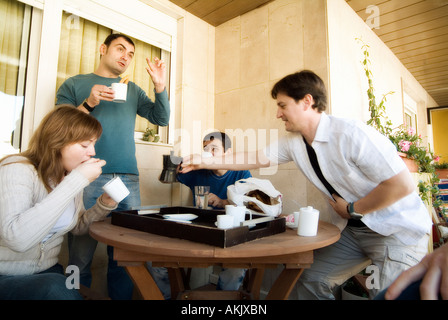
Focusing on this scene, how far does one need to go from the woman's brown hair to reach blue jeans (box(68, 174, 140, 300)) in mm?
626

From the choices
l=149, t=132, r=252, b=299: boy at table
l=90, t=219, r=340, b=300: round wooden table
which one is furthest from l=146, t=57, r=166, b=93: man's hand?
l=90, t=219, r=340, b=300: round wooden table

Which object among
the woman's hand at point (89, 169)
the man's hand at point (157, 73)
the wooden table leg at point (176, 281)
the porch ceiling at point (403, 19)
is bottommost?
the wooden table leg at point (176, 281)

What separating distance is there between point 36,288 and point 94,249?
92cm

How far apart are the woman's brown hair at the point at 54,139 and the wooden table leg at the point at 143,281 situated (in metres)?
0.51

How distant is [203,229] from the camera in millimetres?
971

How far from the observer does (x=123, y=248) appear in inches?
38.9

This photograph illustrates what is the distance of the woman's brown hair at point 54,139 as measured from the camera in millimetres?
1149

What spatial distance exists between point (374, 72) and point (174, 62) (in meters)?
2.12

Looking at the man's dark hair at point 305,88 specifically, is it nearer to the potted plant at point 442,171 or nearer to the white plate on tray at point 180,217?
the white plate on tray at point 180,217

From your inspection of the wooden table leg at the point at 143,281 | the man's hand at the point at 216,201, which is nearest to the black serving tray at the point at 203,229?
the wooden table leg at the point at 143,281

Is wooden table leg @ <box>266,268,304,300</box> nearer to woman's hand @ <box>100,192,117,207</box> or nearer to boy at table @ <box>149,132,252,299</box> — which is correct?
boy at table @ <box>149,132,252,299</box>
